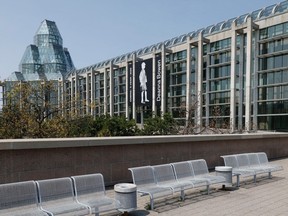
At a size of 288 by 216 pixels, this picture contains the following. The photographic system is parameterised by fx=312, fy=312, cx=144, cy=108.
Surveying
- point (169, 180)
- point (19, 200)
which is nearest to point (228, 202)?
point (169, 180)

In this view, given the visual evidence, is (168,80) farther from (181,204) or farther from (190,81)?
(181,204)

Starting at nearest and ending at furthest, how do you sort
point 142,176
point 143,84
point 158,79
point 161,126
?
point 142,176
point 161,126
point 158,79
point 143,84

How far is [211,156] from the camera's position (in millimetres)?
11328

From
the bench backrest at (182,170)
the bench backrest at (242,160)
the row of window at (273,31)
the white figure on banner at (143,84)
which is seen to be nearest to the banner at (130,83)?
the white figure on banner at (143,84)

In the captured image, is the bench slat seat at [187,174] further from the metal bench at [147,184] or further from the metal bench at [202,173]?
the metal bench at [147,184]

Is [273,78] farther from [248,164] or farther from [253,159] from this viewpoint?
[248,164]

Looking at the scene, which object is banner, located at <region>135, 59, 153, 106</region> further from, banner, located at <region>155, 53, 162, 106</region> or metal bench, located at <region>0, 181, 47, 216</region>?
metal bench, located at <region>0, 181, 47, 216</region>

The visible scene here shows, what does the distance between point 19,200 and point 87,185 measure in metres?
1.23

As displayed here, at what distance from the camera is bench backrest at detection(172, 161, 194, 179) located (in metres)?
7.54

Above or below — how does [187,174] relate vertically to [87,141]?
below

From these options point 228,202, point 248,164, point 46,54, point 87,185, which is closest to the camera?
point 87,185

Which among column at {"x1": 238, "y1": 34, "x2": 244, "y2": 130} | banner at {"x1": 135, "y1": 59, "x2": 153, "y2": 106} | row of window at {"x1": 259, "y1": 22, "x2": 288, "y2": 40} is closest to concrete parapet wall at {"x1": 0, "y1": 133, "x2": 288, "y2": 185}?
column at {"x1": 238, "y1": 34, "x2": 244, "y2": 130}

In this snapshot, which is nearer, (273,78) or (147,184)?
(147,184)

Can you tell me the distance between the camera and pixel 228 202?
22.7 ft
